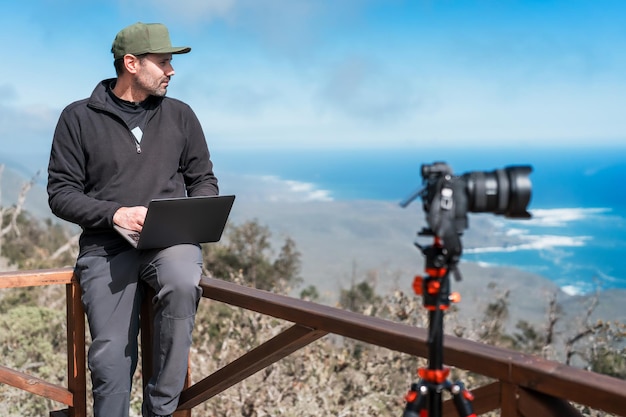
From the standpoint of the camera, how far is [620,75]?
84.4 m

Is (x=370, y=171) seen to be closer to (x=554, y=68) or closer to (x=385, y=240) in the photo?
(x=554, y=68)

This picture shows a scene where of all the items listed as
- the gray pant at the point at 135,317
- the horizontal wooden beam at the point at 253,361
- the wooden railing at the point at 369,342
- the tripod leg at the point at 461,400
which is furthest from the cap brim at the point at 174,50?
the tripod leg at the point at 461,400

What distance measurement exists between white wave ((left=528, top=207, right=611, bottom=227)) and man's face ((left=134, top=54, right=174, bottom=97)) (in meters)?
49.2

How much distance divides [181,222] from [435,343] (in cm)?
103

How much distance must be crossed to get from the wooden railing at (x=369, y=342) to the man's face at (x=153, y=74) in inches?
25.5

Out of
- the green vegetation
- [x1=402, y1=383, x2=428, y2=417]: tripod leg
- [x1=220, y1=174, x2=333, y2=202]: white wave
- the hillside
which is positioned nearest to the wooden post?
[x1=402, y1=383, x2=428, y2=417]: tripod leg

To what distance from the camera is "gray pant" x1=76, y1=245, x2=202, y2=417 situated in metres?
2.08

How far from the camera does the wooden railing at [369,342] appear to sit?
4.36 feet

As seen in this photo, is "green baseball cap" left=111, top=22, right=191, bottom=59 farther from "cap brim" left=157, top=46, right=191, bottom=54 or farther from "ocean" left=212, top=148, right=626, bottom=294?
"ocean" left=212, top=148, right=626, bottom=294

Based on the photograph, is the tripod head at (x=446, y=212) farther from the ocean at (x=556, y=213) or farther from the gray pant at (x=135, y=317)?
the ocean at (x=556, y=213)

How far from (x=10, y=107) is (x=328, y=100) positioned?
37549mm

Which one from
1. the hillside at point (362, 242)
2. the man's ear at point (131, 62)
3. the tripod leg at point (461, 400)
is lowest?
the hillside at point (362, 242)

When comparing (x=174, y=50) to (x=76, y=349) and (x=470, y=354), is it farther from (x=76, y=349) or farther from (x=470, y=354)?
(x=470, y=354)

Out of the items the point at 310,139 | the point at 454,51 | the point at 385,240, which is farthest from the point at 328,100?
the point at 310,139
